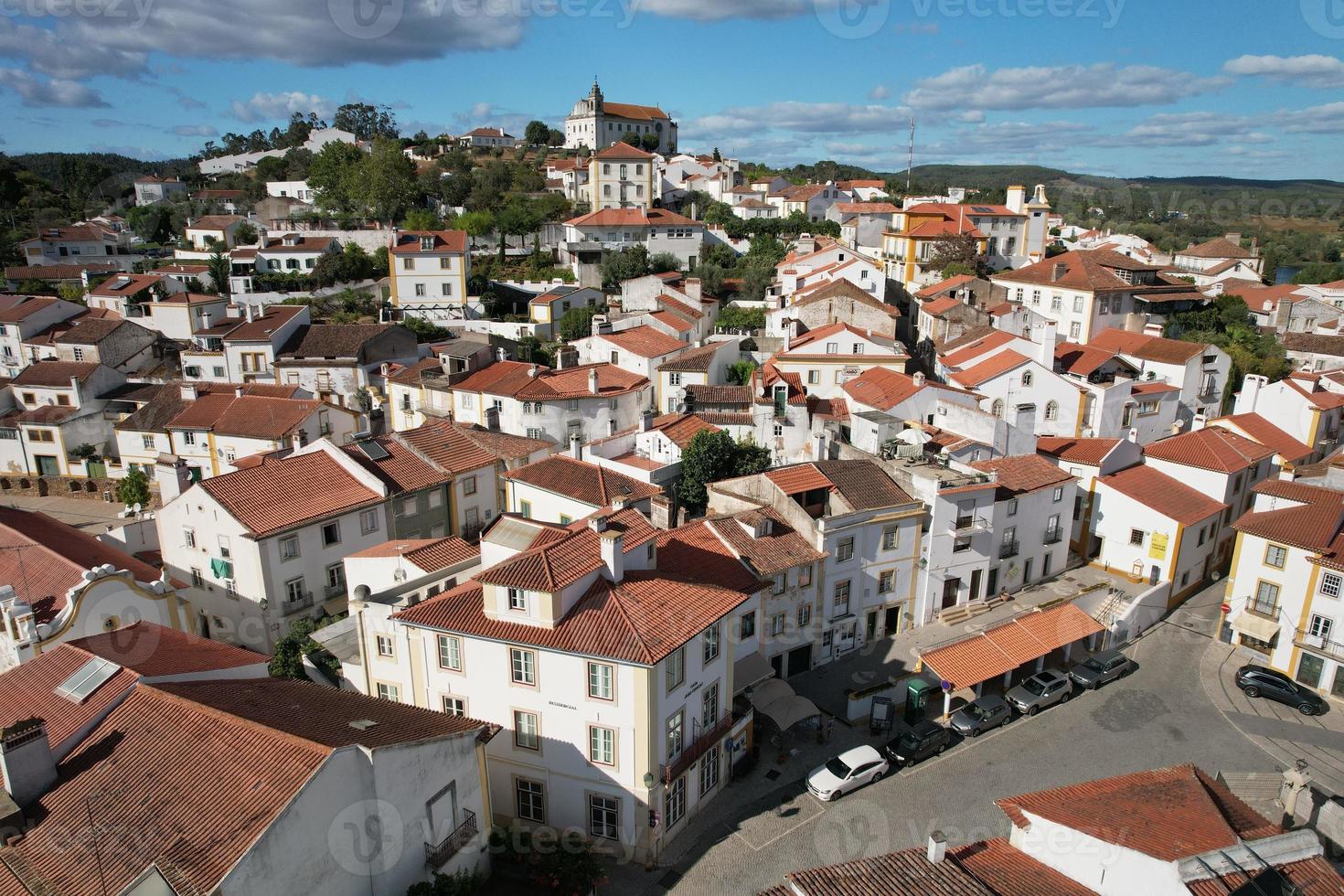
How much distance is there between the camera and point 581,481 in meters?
35.1

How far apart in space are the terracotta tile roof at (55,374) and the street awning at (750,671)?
4719 cm

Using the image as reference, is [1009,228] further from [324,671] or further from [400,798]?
[400,798]

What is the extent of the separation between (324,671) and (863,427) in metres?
24.1

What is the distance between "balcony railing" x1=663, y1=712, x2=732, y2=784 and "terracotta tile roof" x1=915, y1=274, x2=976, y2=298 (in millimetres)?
45999

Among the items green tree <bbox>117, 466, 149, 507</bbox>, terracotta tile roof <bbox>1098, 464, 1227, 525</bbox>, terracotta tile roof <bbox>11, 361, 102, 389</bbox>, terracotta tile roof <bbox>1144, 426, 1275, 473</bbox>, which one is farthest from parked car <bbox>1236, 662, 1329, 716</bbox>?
terracotta tile roof <bbox>11, 361, 102, 389</bbox>

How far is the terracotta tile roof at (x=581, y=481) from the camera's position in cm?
3372

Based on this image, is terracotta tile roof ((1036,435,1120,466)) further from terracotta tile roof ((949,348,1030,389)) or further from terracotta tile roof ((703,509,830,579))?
terracotta tile roof ((703,509,830,579))

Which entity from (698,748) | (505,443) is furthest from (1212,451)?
(505,443)

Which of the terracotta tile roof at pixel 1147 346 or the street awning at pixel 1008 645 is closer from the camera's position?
the street awning at pixel 1008 645

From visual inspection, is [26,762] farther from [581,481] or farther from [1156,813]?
[581,481]

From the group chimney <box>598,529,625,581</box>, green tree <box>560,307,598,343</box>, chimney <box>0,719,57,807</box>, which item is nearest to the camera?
chimney <box>0,719,57,807</box>

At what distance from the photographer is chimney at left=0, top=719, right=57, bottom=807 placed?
47.8 ft

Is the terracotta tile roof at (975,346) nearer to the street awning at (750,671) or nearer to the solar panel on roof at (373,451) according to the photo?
the street awning at (750,671)

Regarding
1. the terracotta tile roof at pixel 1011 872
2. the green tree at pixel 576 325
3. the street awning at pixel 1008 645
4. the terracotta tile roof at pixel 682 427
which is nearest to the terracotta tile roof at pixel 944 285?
the green tree at pixel 576 325
